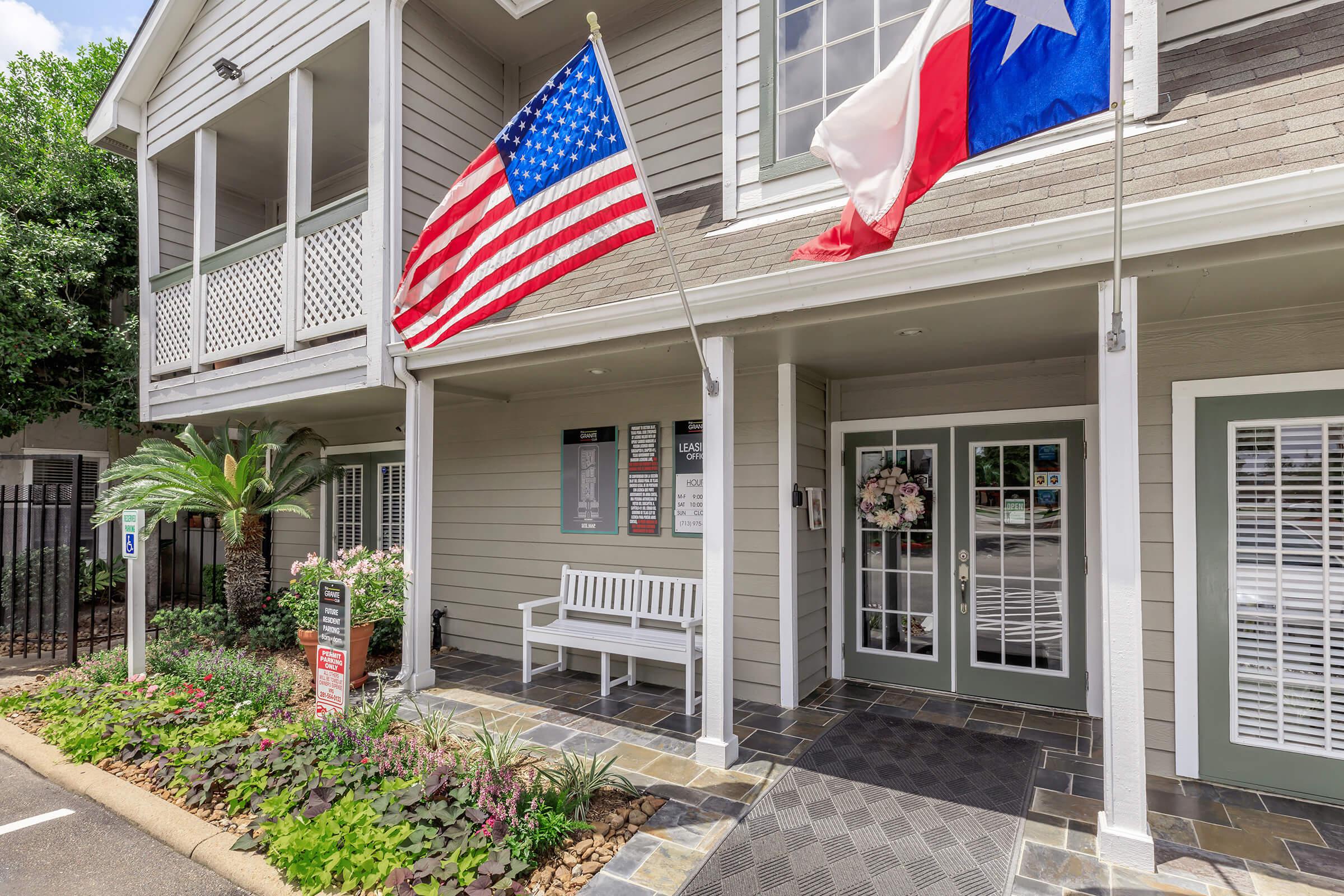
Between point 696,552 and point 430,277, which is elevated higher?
point 430,277

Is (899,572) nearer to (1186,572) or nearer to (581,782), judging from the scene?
(1186,572)

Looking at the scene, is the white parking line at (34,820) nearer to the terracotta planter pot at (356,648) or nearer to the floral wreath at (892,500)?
the terracotta planter pot at (356,648)

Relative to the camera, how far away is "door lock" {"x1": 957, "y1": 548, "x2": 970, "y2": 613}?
496 centimetres

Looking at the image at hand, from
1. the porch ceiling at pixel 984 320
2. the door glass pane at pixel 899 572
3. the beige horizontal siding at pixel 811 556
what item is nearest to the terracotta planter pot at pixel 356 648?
the porch ceiling at pixel 984 320

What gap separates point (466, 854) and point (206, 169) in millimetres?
7210

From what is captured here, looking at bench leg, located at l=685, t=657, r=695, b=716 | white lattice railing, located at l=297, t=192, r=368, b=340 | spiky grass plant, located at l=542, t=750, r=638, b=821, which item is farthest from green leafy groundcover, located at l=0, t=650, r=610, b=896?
white lattice railing, located at l=297, t=192, r=368, b=340

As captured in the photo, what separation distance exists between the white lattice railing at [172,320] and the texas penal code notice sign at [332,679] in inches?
187

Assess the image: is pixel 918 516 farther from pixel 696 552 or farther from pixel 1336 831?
pixel 1336 831

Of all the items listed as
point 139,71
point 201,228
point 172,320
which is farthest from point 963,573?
point 139,71

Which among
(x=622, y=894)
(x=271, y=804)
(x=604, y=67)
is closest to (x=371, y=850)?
(x=271, y=804)

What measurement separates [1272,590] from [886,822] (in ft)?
7.63

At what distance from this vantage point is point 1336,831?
308cm

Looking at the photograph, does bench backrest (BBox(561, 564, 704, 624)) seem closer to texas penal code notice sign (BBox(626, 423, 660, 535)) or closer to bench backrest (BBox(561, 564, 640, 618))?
bench backrest (BBox(561, 564, 640, 618))

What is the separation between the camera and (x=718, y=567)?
3.86m
